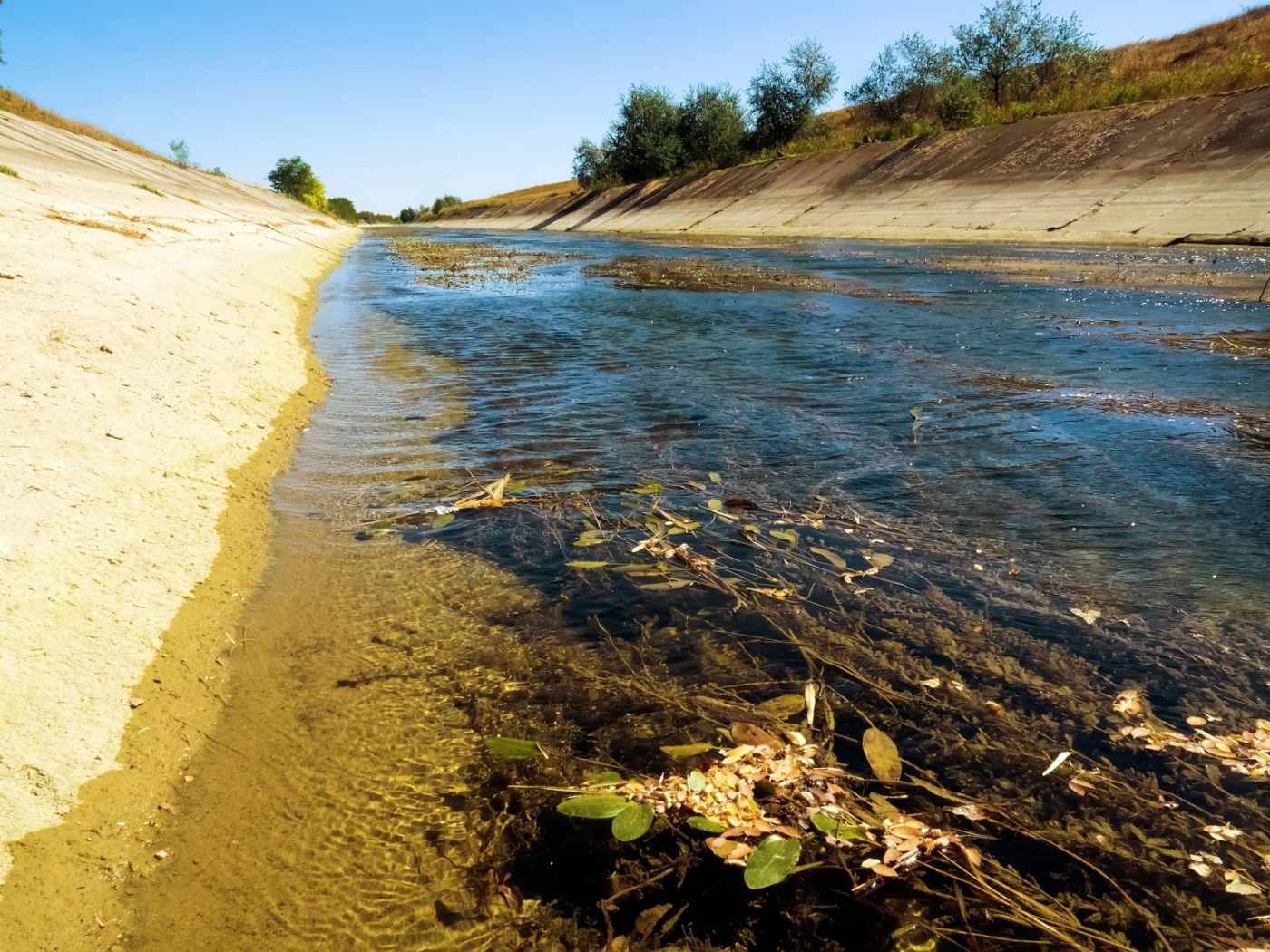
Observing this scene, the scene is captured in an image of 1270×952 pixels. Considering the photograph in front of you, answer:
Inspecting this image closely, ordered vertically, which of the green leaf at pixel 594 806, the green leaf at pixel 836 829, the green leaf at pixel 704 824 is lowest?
the green leaf at pixel 704 824

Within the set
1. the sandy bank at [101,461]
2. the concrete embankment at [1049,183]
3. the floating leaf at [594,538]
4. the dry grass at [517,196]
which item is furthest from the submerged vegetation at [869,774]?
the dry grass at [517,196]

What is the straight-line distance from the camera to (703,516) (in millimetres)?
4273

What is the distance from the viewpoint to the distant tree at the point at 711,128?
191 feet

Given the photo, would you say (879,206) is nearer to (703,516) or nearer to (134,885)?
(703,516)

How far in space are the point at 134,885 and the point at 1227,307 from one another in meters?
13.7

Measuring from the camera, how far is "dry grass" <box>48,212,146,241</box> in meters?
11.1

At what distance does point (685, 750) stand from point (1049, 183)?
1105 inches

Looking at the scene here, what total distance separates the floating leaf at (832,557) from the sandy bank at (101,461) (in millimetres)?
2786

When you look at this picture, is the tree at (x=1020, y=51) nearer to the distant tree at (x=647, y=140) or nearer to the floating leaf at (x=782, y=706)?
the distant tree at (x=647, y=140)

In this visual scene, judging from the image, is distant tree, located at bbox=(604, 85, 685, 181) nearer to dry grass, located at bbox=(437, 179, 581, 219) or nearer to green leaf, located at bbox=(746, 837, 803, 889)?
dry grass, located at bbox=(437, 179, 581, 219)

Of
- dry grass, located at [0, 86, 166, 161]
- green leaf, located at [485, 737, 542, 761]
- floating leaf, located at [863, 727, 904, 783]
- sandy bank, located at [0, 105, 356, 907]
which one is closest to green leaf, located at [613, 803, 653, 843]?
green leaf, located at [485, 737, 542, 761]

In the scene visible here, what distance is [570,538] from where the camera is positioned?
4070mm

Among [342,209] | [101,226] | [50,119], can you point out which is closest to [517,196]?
[342,209]

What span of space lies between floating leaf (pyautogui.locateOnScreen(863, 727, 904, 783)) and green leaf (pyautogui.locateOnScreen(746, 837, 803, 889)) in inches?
16.0
